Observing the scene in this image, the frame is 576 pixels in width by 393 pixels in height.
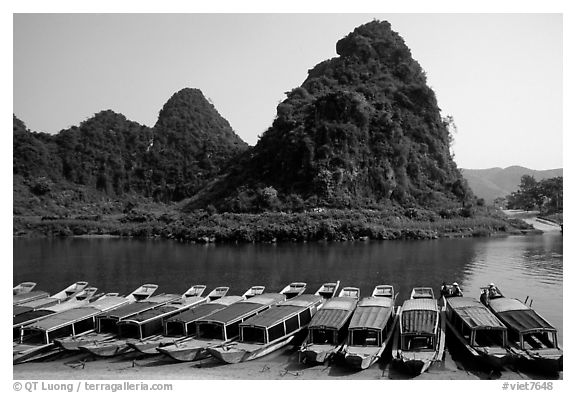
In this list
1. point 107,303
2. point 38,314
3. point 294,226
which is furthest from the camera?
point 294,226

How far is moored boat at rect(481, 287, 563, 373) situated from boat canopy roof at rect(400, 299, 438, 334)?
6.51 ft

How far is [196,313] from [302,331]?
3.35 metres

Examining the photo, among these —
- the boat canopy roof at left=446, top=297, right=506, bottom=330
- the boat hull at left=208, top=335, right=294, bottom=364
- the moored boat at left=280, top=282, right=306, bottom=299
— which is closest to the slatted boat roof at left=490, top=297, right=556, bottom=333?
the boat canopy roof at left=446, top=297, right=506, bottom=330

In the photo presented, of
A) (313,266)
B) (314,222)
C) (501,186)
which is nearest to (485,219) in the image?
(314,222)

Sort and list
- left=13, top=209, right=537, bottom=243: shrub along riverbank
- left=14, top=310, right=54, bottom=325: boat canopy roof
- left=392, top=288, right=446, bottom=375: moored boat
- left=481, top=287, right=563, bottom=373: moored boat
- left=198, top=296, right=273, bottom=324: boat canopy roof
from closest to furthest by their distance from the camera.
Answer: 1. left=481, top=287, right=563, bottom=373: moored boat
2. left=392, top=288, right=446, bottom=375: moored boat
3. left=198, top=296, right=273, bottom=324: boat canopy roof
4. left=14, top=310, right=54, bottom=325: boat canopy roof
5. left=13, top=209, right=537, bottom=243: shrub along riverbank

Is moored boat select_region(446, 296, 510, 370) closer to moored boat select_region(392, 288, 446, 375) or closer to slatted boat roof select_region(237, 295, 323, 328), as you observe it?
moored boat select_region(392, 288, 446, 375)

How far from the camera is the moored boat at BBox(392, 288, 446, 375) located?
488 inches

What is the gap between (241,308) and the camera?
15633 millimetres

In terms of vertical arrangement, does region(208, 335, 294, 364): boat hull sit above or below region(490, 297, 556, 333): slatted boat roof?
below

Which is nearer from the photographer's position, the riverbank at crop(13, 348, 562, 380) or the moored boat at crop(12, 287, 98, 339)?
the riverbank at crop(13, 348, 562, 380)

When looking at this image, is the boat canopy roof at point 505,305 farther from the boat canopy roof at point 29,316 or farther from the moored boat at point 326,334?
the boat canopy roof at point 29,316

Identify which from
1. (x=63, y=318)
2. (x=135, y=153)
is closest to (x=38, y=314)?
(x=63, y=318)

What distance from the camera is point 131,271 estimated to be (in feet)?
98.2

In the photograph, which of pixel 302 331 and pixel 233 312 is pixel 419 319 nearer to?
pixel 302 331
